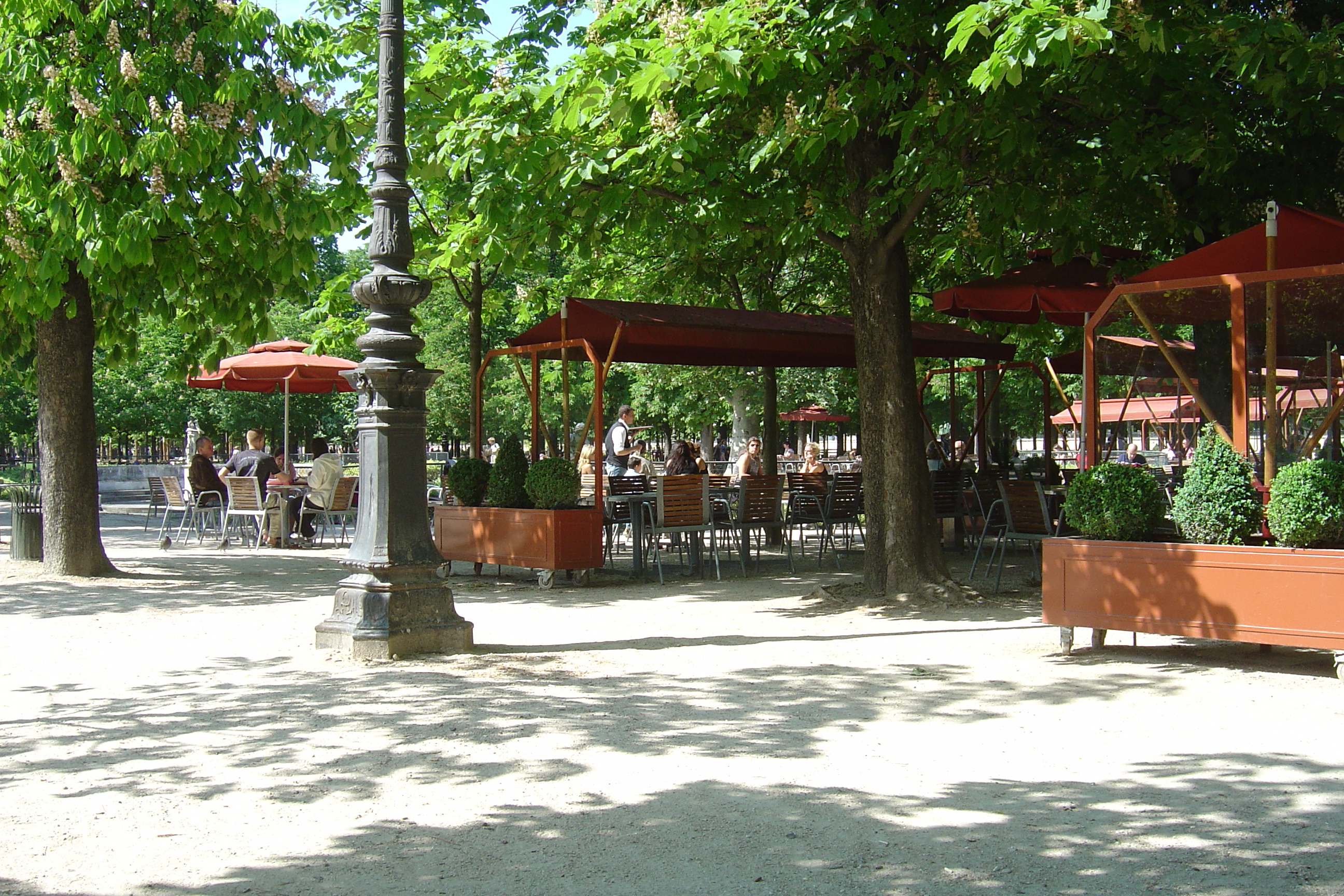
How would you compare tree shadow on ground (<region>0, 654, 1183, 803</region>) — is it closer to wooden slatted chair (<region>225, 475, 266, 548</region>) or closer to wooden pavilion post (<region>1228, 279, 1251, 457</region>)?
wooden pavilion post (<region>1228, 279, 1251, 457</region>)

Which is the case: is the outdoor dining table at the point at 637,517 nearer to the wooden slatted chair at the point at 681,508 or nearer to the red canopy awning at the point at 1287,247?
the wooden slatted chair at the point at 681,508

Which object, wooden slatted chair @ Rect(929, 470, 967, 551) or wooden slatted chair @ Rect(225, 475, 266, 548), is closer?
wooden slatted chair @ Rect(929, 470, 967, 551)

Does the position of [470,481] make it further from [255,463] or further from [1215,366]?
[1215,366]

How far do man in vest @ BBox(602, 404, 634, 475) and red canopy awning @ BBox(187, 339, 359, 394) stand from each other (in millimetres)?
3680

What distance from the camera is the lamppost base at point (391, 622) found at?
7816mm

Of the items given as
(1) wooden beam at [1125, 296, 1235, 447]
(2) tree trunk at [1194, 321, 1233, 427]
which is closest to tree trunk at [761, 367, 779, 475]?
(2) tree trunk at [1194, 321, 1233, 427]

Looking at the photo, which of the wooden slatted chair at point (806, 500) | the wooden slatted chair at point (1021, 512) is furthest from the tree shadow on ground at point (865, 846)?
the wooden slatted chair at point (806, 500)

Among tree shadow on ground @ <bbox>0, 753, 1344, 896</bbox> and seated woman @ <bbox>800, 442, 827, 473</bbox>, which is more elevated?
seated woman @ <bbox>800, 442, 827, 473</bbox>

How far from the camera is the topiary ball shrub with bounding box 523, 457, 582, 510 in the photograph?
12.1 meters

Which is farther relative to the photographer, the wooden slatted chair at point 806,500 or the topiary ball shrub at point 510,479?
the wooden slatted chair at point 806,500

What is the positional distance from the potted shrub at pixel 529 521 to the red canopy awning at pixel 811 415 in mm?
26531

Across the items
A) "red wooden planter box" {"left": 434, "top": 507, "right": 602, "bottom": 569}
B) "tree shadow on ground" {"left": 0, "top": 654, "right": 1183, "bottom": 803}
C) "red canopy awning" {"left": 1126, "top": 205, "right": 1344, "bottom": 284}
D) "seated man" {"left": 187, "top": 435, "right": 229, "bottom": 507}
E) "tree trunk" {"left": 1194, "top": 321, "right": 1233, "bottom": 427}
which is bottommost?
"tree shadow on ground" {"left": 0, "top": 654, "right": 1183, "bottom": 803}

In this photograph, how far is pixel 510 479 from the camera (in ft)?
41.7

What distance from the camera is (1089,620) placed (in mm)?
7730
